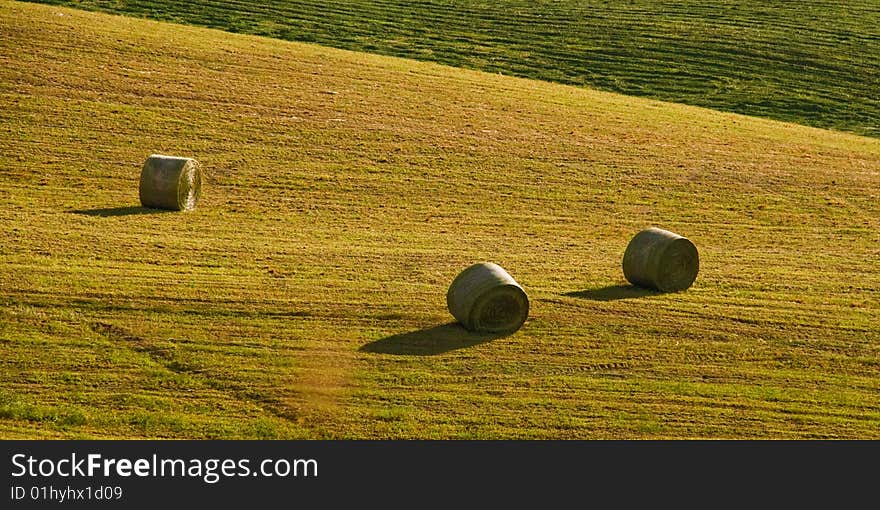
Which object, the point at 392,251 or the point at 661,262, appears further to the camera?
the point at 392,251

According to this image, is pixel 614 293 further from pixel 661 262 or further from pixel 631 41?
pixel 631 41

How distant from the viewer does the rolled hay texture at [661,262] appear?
23.8 metres

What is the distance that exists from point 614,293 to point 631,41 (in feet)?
109

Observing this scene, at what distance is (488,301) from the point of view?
20.7 metres

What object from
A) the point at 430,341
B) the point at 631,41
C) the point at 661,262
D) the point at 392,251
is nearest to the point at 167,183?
the point at 392,251

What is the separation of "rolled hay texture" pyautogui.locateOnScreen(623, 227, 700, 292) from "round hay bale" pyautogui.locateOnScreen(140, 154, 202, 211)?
10107 mm

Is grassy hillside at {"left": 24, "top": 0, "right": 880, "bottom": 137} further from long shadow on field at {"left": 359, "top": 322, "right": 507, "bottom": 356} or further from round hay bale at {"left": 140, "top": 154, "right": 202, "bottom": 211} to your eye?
long shadow on field at {"left": 359, "top": 322, "right": 507, "bottom": 356}

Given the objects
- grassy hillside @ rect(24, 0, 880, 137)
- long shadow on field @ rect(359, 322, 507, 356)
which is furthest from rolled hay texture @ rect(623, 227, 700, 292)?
grassy hillside @ rect(24, 0, 880, 137)

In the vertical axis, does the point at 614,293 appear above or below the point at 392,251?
above

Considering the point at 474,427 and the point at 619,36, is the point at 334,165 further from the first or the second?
the point at 619,36

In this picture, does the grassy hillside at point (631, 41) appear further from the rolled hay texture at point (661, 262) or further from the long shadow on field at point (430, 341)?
the long shadow on field at point (430, 341)

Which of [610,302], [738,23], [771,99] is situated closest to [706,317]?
[610,302]

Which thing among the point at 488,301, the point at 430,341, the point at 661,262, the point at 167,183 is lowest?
the point at 430,341

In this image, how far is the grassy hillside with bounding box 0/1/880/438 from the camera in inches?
706
